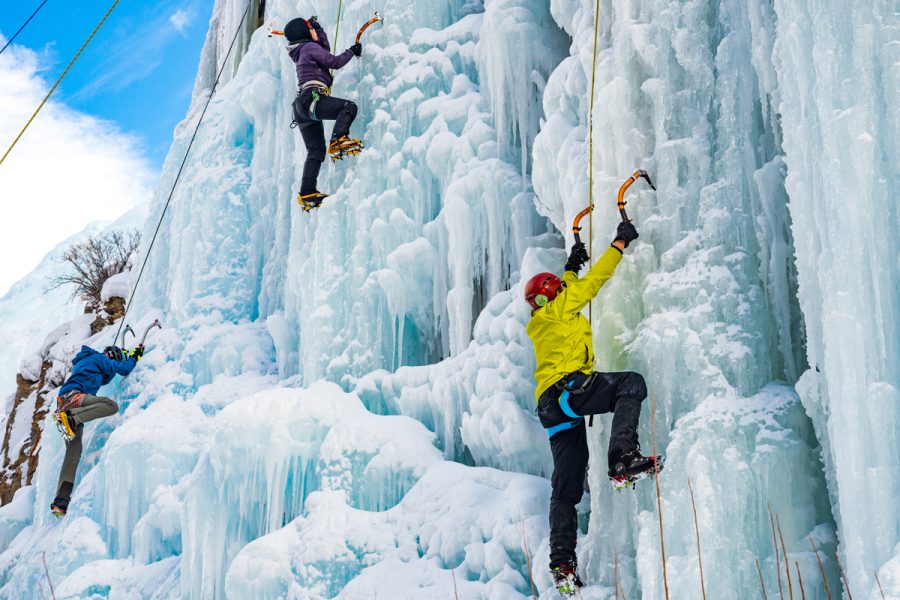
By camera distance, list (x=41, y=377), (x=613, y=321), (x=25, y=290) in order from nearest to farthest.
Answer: (x=613, y=321), (x=41, y=377), (x=25, y=290)

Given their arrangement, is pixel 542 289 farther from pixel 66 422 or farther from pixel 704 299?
pixel 66 422

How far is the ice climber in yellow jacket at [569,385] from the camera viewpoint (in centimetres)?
352

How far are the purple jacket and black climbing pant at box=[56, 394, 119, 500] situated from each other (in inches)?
142

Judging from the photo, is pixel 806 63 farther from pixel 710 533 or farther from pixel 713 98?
pixel 710 533

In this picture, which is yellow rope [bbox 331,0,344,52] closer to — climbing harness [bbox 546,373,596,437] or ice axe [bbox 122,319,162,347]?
ice axe [bbox 122,319,162,347]

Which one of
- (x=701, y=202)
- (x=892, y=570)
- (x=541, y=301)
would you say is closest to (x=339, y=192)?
(x=541, y=301)

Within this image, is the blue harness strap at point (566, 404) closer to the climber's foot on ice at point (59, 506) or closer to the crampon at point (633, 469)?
the crampon at point (633, 469)

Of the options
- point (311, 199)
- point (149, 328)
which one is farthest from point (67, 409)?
point (311, 199)

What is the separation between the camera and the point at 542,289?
3934mm

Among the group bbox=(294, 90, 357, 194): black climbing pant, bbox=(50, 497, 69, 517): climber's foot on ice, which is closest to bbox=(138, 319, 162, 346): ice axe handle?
bbox=(50, 497, 69, 517): climber's foot on ice

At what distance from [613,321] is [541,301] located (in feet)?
1.21

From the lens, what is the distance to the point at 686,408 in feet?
11.4

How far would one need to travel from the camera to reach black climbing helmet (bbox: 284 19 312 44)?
21.6ft

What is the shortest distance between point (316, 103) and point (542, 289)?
131 inches
